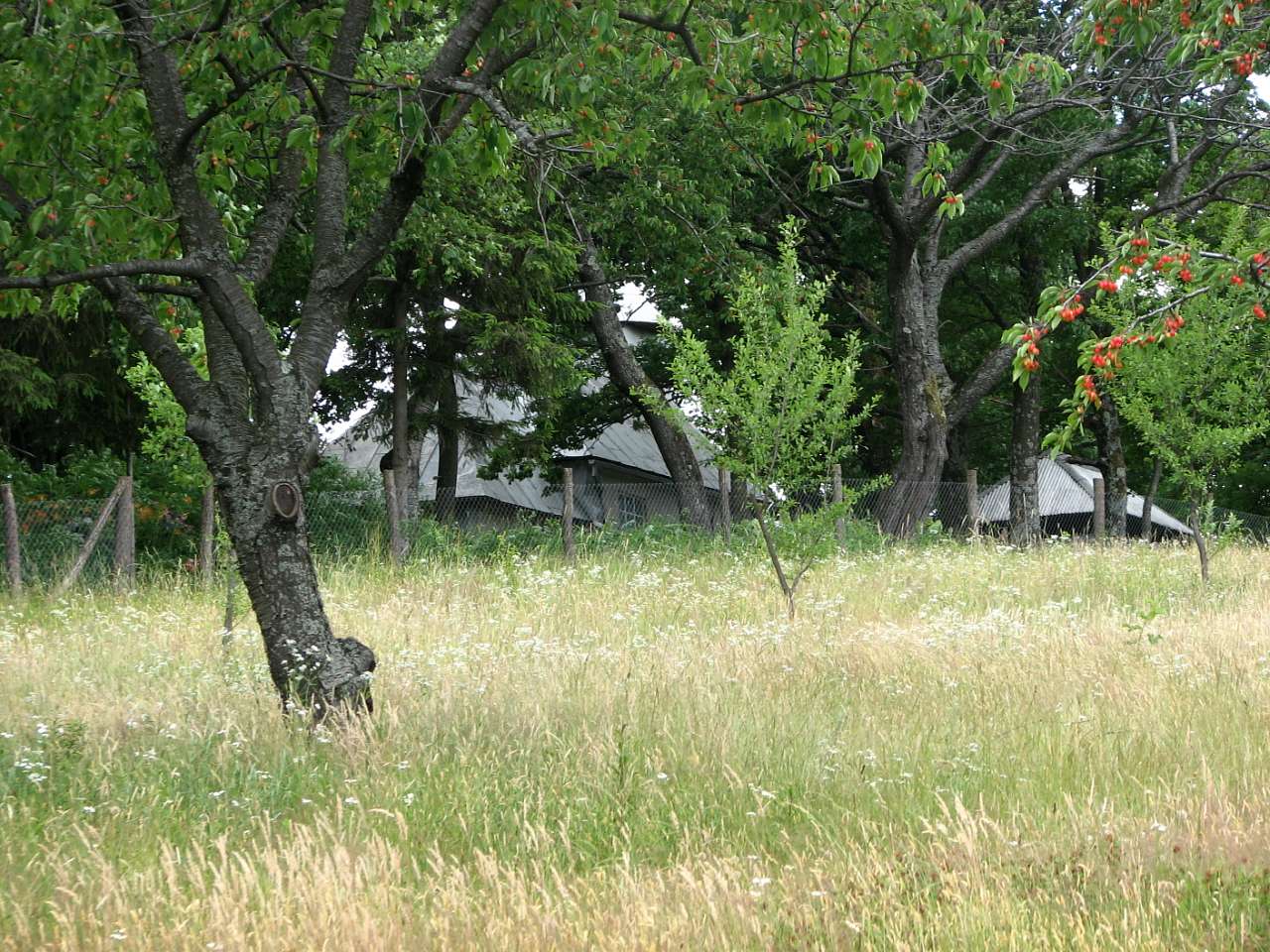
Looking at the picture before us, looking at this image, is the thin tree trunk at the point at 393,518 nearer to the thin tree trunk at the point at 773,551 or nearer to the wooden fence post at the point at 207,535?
the wooden fence post at the point at 207,535

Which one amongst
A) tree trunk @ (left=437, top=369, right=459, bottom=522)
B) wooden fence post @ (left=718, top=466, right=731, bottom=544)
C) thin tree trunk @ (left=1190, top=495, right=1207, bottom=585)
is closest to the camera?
A: thin tree trunk @ (left=1190, top=495, right=1207, bottom=585)

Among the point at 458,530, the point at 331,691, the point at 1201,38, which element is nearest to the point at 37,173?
the point at 331,691

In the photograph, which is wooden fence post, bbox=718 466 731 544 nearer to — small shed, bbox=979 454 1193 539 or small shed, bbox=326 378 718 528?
small shed, bbox=326 378 718 528

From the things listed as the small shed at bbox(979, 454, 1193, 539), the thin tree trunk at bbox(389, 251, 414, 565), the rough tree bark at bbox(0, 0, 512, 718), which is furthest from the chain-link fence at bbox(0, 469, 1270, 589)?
the small shed at bbox(979, 454, 1193, 539)

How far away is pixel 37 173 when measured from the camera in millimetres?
7891

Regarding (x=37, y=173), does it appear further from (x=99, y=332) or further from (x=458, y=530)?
(x=99, y=332)

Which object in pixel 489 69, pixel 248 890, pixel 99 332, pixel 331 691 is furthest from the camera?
pixel 99 332

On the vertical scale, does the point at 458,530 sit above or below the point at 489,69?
below

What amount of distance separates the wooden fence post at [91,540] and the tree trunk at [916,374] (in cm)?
1235

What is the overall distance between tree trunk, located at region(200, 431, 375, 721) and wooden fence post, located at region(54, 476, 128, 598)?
7940 millimetres

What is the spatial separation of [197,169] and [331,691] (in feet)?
11.8

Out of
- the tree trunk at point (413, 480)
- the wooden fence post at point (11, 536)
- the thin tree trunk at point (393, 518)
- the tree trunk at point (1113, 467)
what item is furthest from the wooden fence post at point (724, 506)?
the tree trunk at point (1113, 467)

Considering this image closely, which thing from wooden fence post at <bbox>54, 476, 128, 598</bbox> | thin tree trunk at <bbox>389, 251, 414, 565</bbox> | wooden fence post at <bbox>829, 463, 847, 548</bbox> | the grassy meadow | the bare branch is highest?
thin tree trunk at <bbox>389, 251, 414, 565</bbox>

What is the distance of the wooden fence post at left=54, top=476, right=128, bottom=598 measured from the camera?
550 inches
